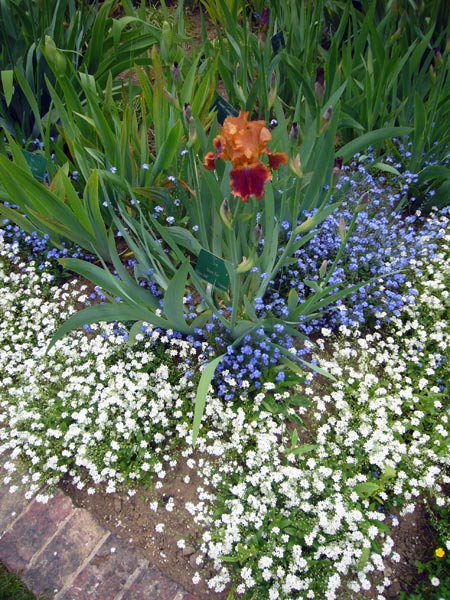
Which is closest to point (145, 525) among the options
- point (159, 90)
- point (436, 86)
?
point (159, 90)

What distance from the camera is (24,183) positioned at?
226cm

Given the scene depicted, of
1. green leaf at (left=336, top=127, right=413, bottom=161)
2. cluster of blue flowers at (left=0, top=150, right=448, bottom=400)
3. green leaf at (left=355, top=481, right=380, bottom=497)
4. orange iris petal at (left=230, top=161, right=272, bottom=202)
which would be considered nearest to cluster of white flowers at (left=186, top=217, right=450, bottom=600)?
green leaf at (left=355, top=481, right=380, bottom=497)

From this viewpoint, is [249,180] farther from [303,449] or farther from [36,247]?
[36,247]

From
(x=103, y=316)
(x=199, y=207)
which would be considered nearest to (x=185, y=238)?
(x=199, y=207)

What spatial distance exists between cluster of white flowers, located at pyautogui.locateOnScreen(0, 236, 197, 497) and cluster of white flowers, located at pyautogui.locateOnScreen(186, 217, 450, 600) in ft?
0.89

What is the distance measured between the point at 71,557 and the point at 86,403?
25.2 inches

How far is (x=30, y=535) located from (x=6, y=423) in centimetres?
57

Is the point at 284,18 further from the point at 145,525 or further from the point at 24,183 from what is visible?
the point at 145,525

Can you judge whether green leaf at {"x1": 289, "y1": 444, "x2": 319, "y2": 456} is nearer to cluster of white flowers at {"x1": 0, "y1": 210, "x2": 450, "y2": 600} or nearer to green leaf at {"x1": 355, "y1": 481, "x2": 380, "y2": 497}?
cluster of white flowers at {"x1": 0, "y1": 210, "x2": 450, "y2": 600}

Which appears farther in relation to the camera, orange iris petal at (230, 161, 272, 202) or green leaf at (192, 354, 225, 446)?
green leaf at (192, 354, 225, 446)

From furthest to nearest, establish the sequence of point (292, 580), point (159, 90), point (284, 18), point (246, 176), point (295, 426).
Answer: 1. point (284, 18)
2. point (159, 90)
3. point (295, 426)
4. point (292, 580)
5. point (246, 176)

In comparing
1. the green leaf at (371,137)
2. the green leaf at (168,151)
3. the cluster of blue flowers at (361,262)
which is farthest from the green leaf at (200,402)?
the green leaf at (371,137)

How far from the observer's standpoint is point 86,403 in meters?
2.24

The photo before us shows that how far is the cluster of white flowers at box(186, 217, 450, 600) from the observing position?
1.78 m
